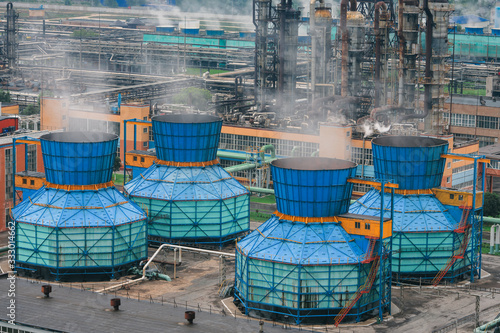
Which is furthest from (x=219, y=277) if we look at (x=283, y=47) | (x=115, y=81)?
(x=115, y=81)

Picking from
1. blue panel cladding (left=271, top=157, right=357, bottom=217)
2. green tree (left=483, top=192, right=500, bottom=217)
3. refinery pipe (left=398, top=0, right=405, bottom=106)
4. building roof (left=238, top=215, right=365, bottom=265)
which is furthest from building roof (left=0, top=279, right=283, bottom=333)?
refinery pipe (left=398, top=0, right=405, bottom=106)

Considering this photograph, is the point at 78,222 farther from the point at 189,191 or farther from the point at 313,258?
the point at 313,258

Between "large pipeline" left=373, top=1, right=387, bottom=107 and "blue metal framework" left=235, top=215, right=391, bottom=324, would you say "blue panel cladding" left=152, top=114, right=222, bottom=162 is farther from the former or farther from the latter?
"large pipeline" left=373, top=1, right=387, bottom=107

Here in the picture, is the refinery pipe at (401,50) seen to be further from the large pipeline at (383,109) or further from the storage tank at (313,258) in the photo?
the storage tank at (313,258)

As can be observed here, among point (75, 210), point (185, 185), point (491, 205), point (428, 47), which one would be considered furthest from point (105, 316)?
point (428, 47)

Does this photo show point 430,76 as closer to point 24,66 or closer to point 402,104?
point 402,104
